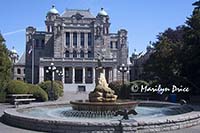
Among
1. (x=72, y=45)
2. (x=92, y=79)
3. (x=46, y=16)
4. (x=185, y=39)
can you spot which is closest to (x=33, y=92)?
(x=185, y=39)

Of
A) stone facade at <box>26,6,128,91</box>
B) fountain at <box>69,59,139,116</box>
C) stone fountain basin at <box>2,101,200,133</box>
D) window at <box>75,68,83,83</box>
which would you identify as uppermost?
stone facade at <box>26,6,128,91</box>

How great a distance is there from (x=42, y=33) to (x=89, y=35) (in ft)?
50.5

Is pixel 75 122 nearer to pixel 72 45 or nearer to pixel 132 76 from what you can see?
pixel 72 45

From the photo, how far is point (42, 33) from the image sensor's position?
358 ft

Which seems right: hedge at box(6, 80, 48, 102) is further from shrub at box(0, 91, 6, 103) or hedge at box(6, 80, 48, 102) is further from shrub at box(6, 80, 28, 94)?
shrub at box(0, 91, 6, 103)

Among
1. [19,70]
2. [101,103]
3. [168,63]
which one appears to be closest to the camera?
[101,103]

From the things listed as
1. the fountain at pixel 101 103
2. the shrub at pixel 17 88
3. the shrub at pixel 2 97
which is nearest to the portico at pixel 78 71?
the shrub at pixel 17 88

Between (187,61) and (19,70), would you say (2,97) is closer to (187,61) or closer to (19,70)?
(187,61)

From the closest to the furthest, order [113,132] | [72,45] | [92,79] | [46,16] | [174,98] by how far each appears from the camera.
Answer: [113,132] → [174,98] → [92,79] → [72,45] → [46,16]

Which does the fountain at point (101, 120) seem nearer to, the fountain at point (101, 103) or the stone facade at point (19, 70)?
the fountain at point (101, 103)

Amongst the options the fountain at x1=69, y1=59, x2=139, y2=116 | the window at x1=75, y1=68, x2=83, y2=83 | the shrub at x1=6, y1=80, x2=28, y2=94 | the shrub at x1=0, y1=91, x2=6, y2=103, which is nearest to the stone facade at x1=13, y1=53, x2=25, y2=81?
the window at x1=75, y1=68, x2=83, y2=83

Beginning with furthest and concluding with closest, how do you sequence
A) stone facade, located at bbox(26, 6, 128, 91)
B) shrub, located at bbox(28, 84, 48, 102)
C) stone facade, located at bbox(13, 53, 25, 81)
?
stone facade, located at bbox(13, 53, 25, 81)
stone facade, located at bbox(26, 6, 128, 91)
shrub, located at bbox(28, 84, 48, 102)

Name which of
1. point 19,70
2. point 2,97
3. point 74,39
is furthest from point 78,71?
point 2,97

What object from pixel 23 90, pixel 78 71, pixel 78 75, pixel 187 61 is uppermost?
pixel 78 71
